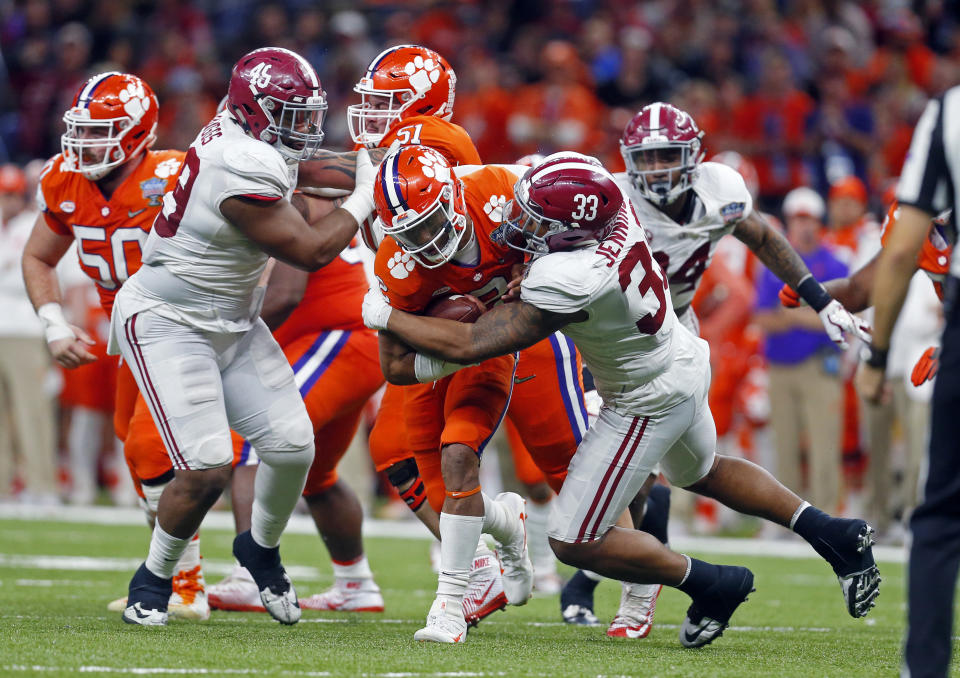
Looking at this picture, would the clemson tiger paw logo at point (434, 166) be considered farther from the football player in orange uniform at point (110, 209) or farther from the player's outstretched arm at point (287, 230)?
the football player in orange uniform at point (110, 209)

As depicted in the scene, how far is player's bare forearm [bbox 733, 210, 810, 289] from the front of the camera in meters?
5.32

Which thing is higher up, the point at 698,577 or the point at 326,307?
the point at 326,307

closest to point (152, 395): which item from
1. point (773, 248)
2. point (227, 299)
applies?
point (227, 299)

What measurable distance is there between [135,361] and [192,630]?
0.97 m

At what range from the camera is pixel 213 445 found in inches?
186

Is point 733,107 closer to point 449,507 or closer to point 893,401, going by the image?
point 893,401

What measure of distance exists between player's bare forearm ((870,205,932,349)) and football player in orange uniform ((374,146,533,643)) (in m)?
1.50

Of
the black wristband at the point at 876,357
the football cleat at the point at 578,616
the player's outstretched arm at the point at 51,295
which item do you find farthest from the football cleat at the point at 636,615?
the player's outstretched arm at the point at 51,295

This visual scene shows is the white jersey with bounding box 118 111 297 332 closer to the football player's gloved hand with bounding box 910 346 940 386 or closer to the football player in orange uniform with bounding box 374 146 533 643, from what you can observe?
the football player in orange uniform with bounding box 374 146 533 643

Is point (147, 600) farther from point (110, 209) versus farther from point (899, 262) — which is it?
point (899, 262)

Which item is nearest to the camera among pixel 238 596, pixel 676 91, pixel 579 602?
pixel 579 602

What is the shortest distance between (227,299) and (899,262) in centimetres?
253

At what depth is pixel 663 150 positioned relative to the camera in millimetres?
5141

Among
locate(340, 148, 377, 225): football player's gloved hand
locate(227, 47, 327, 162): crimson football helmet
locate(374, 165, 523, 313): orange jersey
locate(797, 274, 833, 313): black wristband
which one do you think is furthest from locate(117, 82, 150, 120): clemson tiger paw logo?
locate(797, 274, 833, 313): black wristband
